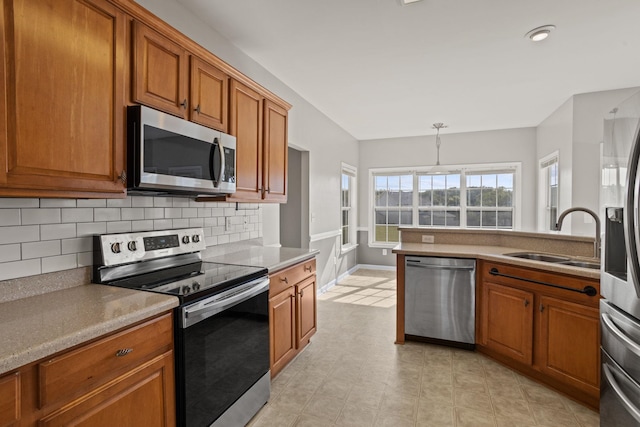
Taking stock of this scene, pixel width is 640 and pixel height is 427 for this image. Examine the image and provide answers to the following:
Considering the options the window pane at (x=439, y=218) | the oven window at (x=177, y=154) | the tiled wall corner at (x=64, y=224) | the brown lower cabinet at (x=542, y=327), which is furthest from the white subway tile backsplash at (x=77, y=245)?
the window pane at (x=439, y=218)

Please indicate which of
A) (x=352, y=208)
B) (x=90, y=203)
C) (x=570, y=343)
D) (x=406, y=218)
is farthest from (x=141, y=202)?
(x=406, y=218)

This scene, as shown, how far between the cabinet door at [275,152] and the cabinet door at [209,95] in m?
0.54

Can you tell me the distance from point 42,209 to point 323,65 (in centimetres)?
260

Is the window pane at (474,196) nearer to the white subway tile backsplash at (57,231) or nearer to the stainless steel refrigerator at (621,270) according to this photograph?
the stainless steel refrigerator at (621,270)

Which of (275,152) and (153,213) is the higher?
(275,152)

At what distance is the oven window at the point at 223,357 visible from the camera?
63.1 inches

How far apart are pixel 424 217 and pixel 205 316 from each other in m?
5.66

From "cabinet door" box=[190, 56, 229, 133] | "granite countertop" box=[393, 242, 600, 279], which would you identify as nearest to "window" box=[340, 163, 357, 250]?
"granite countertop" box=[393, 242, 600, 279]

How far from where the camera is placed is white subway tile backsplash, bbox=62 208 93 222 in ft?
5.56

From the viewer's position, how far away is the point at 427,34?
272cm

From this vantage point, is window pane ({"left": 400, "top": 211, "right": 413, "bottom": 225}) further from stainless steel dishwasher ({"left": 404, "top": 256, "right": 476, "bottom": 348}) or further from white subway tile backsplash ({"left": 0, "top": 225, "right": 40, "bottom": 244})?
white subway tile backsplash ({"left": 0, "top": 225, "right": 40, "bottom": 244})

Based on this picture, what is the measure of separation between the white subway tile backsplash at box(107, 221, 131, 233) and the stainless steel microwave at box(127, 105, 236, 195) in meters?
0.23

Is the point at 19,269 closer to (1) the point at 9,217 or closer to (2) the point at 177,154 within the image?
(1) the point at 9,217

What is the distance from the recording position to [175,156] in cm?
187
